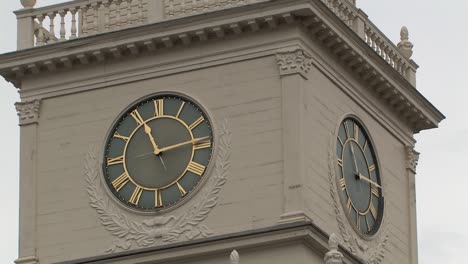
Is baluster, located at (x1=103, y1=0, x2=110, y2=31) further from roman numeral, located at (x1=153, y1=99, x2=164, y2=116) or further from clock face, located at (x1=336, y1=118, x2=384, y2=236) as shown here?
clock face, located at (x1=336, y1=118, x2=384, y2=236)

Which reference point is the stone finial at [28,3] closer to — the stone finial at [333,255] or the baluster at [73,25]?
the baluster at [73,25]

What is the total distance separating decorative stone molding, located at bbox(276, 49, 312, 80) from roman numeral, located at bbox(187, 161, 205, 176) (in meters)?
1.61

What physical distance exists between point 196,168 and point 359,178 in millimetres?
2376

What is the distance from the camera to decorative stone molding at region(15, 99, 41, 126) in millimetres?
43656

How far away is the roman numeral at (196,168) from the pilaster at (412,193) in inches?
150

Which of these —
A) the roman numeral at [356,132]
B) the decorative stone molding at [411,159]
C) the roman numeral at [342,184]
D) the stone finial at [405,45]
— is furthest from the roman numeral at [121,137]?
the stone finial at [405,45]

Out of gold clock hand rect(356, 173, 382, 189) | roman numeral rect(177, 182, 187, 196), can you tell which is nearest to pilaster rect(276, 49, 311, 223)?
roman numeral rect(177, 182, 187, 196)

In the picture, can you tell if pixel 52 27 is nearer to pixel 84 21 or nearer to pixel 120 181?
pixel 84 21

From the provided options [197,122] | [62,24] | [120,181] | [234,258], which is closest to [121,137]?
[120,181]

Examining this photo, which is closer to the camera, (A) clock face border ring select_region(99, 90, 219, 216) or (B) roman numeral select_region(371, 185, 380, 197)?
(A) clock face border ring select_region(99, 90, 219, 216)

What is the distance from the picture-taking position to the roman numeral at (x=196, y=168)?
4238 cm

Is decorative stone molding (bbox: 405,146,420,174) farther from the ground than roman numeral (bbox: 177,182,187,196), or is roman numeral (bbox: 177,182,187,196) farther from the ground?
decorative stone molding (bbox: 405,146,420,174)

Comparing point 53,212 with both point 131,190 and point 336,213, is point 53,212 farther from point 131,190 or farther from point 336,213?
point 336,213

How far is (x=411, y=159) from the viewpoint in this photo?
1775 inches
